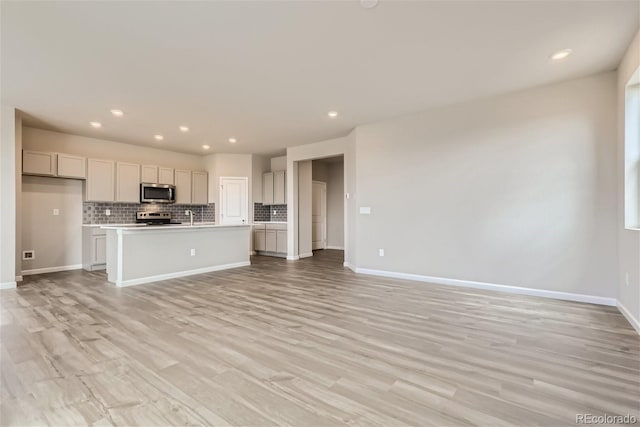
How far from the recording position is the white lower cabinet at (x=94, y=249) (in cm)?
572

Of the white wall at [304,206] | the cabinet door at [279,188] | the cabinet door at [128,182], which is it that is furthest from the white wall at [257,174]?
the cabinet door at [128,182]

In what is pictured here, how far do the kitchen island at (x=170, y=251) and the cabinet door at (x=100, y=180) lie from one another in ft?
5.22

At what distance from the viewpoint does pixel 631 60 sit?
282 centimetres

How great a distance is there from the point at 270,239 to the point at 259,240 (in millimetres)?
440

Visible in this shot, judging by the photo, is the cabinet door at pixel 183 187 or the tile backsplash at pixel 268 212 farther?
the tile backsplash at pixel 268 212

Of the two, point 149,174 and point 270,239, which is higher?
point 149,174

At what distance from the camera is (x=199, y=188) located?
302 inches

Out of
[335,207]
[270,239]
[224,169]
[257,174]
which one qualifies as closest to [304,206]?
[270,239]

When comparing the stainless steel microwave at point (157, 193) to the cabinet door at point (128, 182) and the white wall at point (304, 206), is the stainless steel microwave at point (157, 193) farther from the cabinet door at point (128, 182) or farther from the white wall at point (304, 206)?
the white wall at point (304, 206)

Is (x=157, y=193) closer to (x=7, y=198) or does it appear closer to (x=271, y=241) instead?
(x=7, y=198)

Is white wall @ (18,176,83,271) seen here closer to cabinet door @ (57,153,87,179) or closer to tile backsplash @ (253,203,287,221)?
cabinet door @ (57,153,87,179)

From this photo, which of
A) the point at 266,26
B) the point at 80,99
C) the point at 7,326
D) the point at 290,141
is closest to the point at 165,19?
the point at 266,26

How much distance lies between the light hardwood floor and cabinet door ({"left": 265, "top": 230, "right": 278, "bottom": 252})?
12.6ft

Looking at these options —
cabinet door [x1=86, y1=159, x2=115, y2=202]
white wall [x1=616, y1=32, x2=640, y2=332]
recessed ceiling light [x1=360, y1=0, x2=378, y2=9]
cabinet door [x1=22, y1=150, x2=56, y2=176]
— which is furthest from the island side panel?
white wall [x1=616, y1=32, x2=640, y2=332]
